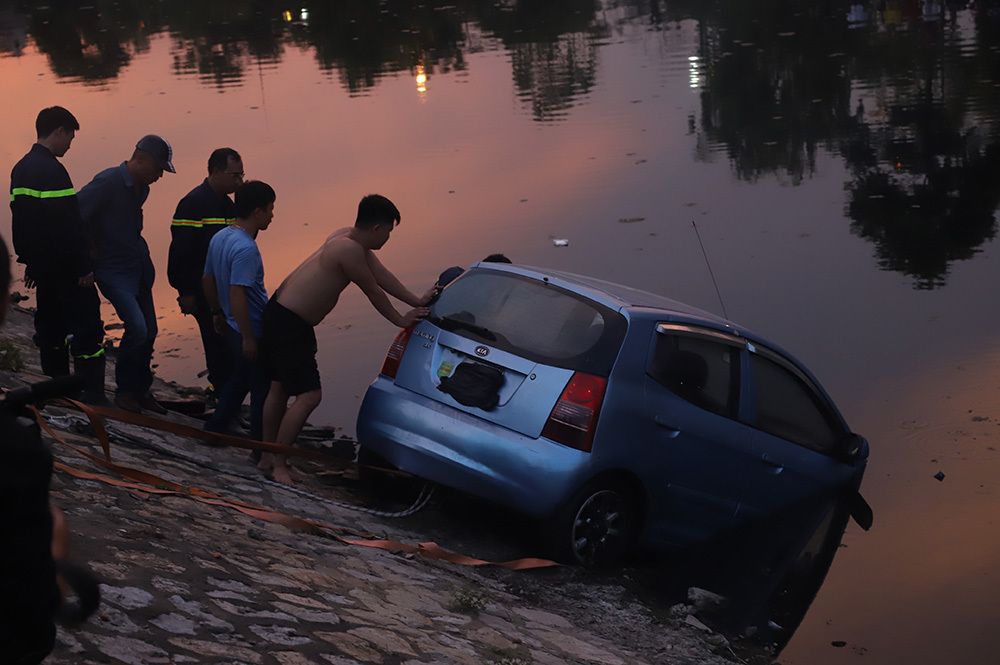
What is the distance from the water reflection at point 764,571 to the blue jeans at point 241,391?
116 inches

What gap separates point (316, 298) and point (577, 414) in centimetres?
198

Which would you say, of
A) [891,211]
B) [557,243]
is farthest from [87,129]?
[891,211]

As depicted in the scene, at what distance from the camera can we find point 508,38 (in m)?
43.4

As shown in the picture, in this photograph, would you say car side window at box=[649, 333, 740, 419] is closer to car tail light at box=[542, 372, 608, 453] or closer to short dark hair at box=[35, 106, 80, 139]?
car tail light at box=[542, 372, 608, 453]

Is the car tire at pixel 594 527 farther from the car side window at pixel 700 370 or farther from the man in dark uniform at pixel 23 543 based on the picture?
the man in dark uniform at pixel 23 543

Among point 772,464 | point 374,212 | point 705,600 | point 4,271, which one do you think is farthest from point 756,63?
point 4,271

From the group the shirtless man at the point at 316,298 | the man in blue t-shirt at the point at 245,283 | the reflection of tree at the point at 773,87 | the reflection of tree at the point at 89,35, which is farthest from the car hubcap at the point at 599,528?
the reflection of tree at the point at 89,35

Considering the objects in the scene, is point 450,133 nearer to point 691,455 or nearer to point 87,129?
point 87,129

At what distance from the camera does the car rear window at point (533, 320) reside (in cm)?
638

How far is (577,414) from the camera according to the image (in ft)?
20.3

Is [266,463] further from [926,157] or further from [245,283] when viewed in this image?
[926,157]

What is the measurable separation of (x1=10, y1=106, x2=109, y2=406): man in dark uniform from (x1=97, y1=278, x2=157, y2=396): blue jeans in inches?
7.2

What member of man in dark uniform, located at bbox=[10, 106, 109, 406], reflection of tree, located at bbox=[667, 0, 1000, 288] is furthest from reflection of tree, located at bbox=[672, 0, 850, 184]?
man in dark uniform, located at bbox=[10, 106, 109, 406]

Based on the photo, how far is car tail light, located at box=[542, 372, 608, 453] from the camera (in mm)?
6172
